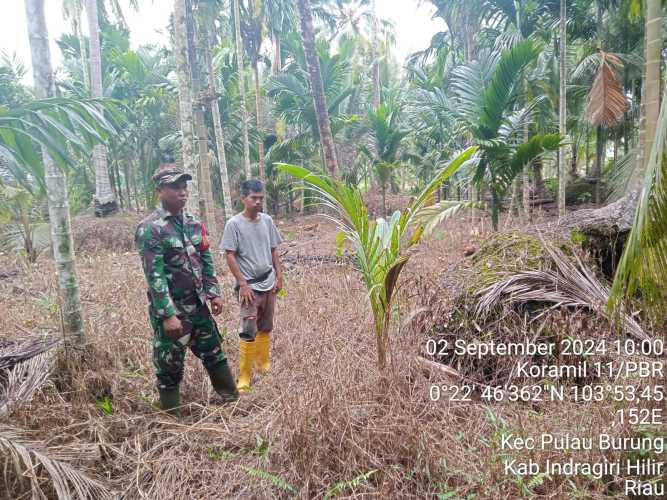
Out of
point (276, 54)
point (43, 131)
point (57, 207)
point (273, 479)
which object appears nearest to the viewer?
point (273, 479)

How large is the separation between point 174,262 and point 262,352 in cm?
119

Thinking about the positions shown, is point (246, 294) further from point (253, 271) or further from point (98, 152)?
point (98, 152)

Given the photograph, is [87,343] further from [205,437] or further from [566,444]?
[566,444]

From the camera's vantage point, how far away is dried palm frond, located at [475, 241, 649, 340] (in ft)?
10.5

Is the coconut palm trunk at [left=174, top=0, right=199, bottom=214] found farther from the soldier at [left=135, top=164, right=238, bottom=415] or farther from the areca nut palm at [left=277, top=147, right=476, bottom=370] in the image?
the areca nut palm at [left=277, top=147, right=476, bottom=370]

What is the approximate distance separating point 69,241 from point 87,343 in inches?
31.7

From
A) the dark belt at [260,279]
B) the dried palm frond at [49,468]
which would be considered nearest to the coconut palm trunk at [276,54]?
the dark belt at [260,279]

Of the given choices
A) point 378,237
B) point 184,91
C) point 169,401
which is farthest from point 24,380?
point 184,91

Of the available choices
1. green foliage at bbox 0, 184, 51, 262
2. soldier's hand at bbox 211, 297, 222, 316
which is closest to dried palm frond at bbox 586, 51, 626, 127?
soldier's hand at bbox 211, 297, 222, 316

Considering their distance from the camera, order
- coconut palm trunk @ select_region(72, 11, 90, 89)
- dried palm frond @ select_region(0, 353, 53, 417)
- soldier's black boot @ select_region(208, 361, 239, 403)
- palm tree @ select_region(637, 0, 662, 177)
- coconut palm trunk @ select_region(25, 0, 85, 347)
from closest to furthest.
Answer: dried palm frond @ select_region(0, 353, 53, 417), soldier's black boot @ select_region(208, 361, 239, 403), coconut palm trunk @ select_region(25, 0, 85, 347), palm tree @ select_region(637, 0, 662, 177), coconut palm trunk @ select_region(72, 11, 90, 89)

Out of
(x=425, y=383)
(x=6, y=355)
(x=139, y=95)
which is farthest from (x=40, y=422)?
(x=139, y=95)

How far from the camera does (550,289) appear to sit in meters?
3.33

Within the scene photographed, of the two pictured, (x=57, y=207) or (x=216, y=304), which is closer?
(x=216, y=304)

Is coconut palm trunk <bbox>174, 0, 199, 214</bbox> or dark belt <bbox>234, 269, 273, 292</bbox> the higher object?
coconut palm trunk <bbox>174, 0, 199, 214</bbox>
